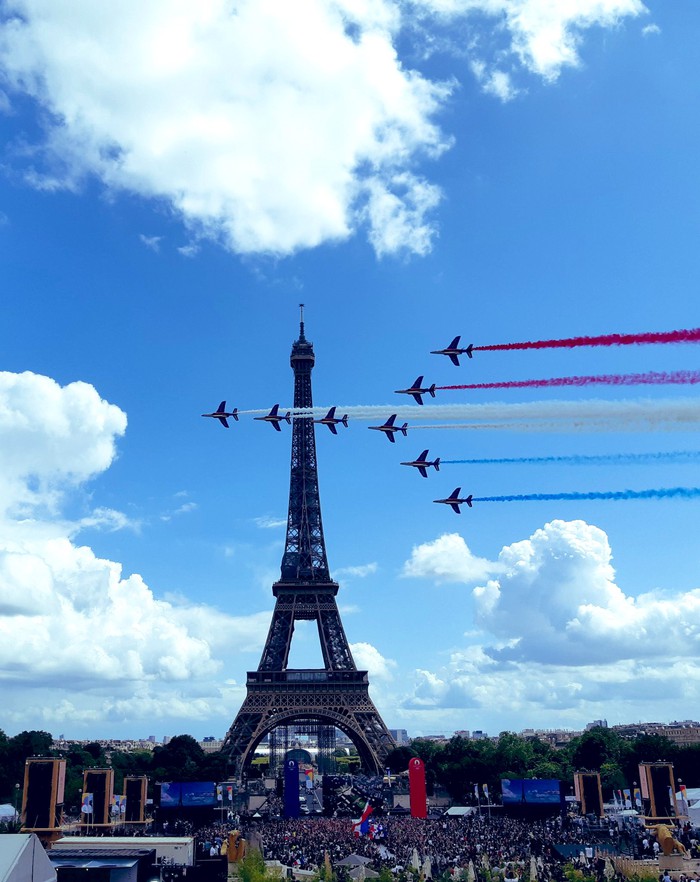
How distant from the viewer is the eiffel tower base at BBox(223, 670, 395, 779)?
127 m

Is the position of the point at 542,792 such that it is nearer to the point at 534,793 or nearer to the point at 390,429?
the point at 534,793

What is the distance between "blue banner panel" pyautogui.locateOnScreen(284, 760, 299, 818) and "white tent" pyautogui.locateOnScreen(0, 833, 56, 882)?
211ft

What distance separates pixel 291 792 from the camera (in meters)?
87.4

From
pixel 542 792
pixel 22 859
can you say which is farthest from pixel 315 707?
pixel 22 859

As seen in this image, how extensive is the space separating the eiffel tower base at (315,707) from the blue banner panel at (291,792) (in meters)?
38.9

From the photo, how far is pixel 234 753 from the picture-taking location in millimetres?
122938

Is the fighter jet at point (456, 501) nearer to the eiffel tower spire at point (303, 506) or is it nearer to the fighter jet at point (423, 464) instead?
the fighter jet at point (423, 464)

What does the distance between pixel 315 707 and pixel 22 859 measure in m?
108

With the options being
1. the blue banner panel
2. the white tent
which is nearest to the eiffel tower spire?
the blue banner panel

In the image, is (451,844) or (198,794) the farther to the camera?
(198,794)

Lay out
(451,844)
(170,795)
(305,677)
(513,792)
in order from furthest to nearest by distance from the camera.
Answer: (305,677) < (513,792) < (170,795) < (451,844)

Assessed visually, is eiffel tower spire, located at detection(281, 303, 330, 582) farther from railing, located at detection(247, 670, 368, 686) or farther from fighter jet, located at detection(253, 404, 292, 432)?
fighter jet, located at detection(253, 404, 292, 432)

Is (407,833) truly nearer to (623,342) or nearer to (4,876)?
(623,342)

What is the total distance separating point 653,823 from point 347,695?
61970 mm
